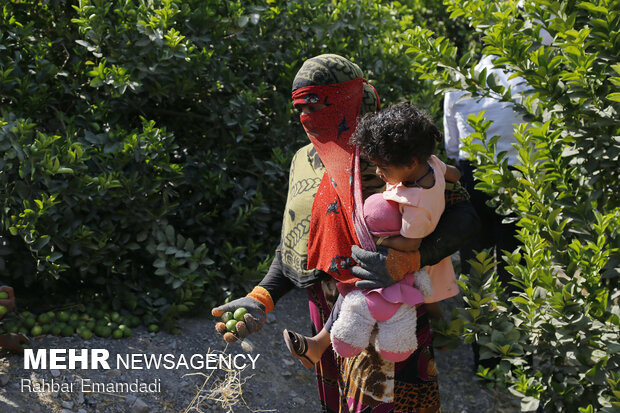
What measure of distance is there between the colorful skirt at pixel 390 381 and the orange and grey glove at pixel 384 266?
243mm

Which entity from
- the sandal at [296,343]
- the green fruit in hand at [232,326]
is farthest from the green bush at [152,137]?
the sandal at [296,343]

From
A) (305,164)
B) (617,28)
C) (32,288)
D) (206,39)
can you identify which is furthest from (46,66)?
(617,28)

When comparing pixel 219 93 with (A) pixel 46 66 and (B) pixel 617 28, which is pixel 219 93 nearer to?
(A) pixel 46 66

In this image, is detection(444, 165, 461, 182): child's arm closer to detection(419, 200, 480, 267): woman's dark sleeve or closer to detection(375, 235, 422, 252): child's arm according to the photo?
detection(419, 200, 480, 267): woman's dark sleeve

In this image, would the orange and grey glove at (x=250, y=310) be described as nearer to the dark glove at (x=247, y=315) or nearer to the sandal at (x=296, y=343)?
the dark glove at (x=247, y=315)

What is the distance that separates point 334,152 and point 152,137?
5.85ft

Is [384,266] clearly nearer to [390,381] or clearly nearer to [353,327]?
[353,327]

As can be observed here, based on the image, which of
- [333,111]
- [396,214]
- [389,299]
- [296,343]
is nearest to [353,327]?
[389,299]

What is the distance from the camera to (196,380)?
3.93 m

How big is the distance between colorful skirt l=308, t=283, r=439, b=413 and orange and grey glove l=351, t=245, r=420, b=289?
24 centimetres

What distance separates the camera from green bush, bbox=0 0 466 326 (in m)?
3.75

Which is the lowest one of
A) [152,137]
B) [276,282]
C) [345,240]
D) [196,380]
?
[196,380]

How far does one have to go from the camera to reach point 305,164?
2.61m

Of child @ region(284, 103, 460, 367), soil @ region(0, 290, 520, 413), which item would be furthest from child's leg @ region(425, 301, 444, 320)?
soil @ region(0, 290, 520, 413)
